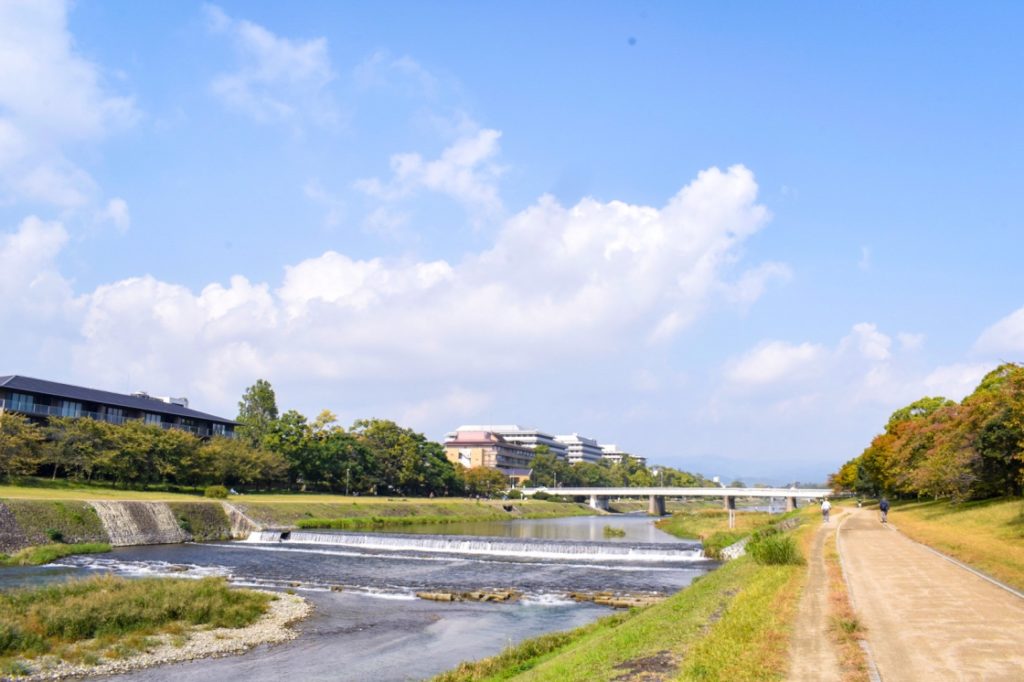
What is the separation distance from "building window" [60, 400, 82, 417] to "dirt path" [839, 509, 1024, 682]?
88178 mm

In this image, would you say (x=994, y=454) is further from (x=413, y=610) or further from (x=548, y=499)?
(x=548, y=499)

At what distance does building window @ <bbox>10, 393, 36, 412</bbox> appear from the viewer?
7775 cm

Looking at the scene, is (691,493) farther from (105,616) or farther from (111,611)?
(105,616)

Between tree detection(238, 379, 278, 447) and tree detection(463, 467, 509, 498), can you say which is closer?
tree detection(238, 379, 278, 447)

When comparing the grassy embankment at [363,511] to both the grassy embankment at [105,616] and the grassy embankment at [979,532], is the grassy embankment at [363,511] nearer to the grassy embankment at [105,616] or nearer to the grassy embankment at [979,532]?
the grassy embankment at [105,616]

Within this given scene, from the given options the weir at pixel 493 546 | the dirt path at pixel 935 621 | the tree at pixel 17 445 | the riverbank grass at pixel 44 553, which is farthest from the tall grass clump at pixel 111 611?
the tree at pixel 17 445

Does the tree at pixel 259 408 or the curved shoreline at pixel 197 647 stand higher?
the tree at pixel 259 408

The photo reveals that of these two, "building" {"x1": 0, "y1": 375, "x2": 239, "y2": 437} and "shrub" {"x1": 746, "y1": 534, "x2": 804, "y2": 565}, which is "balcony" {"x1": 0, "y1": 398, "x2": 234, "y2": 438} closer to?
"building" {"x1": 0, "y1": 375, "x2": 239, "y2": 437}

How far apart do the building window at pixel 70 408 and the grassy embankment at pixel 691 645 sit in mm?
82314

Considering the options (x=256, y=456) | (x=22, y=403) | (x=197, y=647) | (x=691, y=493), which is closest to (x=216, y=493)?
(x=256, y=456)

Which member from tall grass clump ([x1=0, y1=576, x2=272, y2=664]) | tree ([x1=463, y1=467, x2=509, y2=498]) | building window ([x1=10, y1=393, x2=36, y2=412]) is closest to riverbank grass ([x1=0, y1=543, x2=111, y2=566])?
tall grass clump ([x1=0, y1=576, x2=272, y2=664])

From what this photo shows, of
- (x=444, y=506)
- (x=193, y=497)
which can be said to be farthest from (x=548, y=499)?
(x=193, y=497)

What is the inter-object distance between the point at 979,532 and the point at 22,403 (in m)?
92.1

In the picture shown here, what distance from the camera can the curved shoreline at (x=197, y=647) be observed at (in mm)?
19938
